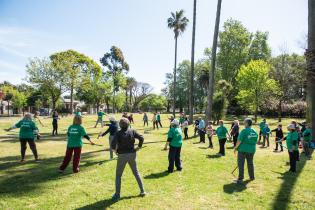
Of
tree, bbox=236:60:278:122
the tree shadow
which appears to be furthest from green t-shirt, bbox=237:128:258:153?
tree, bbox=236:60:278:122

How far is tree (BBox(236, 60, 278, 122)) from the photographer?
4703 cm

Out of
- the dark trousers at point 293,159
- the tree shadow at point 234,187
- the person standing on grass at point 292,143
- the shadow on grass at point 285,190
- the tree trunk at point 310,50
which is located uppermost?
the tree trunk at point 310,50

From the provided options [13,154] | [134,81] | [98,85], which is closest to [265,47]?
[98,85]

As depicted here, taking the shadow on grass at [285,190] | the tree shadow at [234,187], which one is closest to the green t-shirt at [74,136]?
the tree shadow at [234,187]

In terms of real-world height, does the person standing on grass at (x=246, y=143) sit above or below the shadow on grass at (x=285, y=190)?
above

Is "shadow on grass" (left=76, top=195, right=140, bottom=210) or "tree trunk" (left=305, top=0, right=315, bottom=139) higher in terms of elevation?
"tree trunk" (left=305, top=0, right=315, bottom=139)

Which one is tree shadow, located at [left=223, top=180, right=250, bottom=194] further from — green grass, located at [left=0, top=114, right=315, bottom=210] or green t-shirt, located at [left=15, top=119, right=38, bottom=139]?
green t-shirt, located at [left=15, top=119, right=38, bottom=139]

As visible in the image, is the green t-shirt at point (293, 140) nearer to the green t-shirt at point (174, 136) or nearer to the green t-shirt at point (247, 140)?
the green t-shirt at point (247, 140)

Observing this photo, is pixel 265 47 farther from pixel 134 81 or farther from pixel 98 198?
pixel 98 198

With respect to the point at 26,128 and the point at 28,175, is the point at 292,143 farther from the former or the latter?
the point at 26,128

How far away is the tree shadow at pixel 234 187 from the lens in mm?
8656

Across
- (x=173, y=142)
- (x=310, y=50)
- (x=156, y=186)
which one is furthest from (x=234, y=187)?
(x=310, y=50)

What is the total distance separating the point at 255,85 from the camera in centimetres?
4722

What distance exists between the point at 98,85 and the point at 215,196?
218 ft
